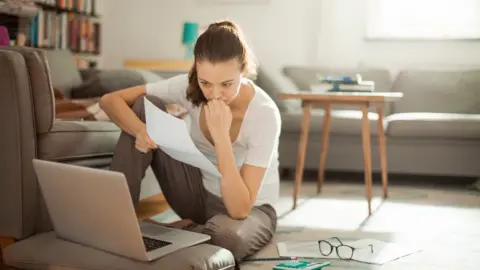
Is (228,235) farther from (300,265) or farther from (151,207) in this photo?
(151,207)

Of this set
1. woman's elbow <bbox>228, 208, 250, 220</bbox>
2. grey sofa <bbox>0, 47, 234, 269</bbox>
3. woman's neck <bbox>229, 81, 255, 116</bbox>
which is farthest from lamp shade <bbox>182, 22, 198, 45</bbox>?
woman's elbow <bbox>228, 208, 250, 220</bbox>

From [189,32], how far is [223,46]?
285cm

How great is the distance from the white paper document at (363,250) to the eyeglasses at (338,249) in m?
0.01

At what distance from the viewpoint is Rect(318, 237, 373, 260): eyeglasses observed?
1956 mm

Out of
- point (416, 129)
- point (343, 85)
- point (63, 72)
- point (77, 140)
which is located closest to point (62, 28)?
point (63, 72)

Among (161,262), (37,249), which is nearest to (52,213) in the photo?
(37,249)

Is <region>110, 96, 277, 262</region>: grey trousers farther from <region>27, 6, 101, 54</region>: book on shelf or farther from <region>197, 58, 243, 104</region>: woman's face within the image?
<region>27, 6, 101, 54</region>: book on shelf

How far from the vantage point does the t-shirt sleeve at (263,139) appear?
179 cm

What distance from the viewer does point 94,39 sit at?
478cm

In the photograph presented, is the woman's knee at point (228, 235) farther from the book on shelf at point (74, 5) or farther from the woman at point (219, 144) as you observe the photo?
the book on shelf at point (74, 5)

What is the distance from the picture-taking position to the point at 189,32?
4.50m

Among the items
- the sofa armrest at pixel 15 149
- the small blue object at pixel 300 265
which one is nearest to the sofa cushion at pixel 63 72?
the sofa armrest at pixel 15 149

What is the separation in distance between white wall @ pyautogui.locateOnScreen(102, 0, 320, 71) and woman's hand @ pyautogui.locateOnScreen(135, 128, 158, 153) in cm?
294

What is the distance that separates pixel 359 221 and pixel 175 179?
910mm
